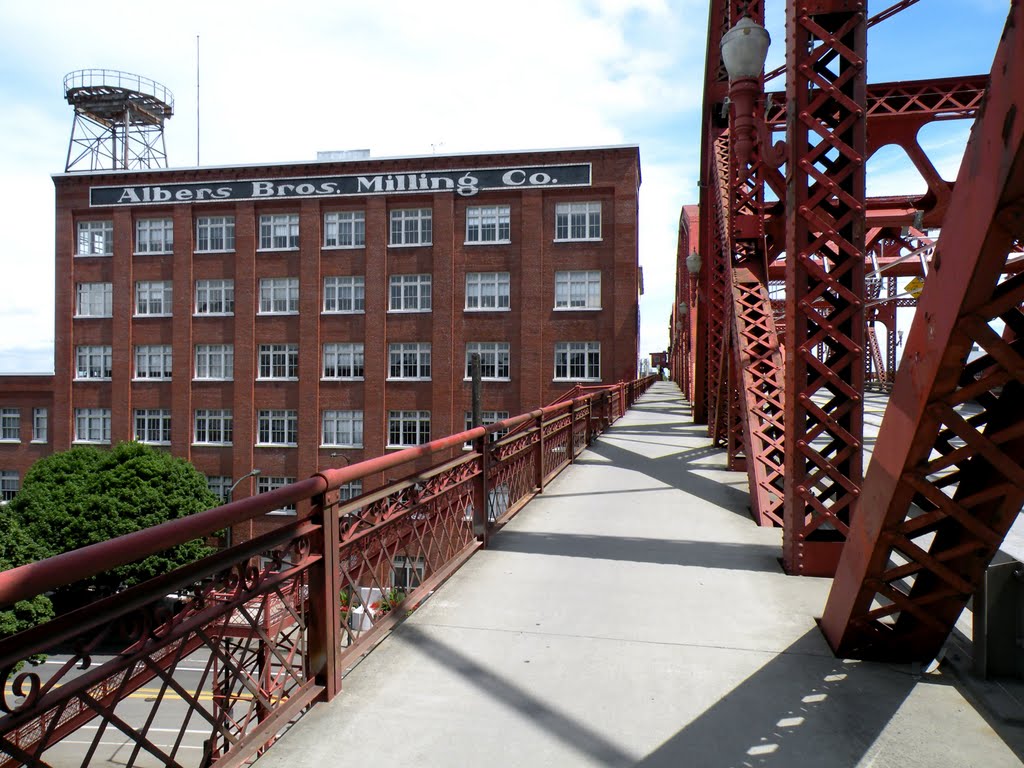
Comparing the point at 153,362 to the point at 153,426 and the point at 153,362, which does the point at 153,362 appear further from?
the point at 153,426

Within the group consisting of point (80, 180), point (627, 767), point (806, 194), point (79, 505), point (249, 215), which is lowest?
point (79, 505)

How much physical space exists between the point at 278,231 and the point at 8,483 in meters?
24.4

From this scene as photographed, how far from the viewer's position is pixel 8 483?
149ft

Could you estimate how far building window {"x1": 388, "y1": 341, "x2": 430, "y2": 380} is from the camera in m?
40.3

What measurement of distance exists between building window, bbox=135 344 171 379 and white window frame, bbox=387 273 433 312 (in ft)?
48.1

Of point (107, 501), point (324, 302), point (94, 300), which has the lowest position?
point (107, 501)

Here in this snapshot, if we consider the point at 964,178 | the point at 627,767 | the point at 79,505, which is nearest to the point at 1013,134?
the point at 964,178

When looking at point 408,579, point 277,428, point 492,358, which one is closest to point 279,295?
point 277,428

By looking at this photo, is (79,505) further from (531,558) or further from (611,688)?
(611,688)

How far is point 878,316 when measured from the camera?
3431 centimetres

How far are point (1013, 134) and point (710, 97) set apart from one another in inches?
546

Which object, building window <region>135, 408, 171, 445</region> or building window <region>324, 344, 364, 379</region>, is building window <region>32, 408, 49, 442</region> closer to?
building window <region>135, 408, 171, 445</region>

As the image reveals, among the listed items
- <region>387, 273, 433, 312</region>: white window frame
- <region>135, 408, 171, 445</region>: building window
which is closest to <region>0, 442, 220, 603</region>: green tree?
<region>135, 408, 171, 445</region>: building window

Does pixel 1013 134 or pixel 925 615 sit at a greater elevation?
pixel 1013 134
